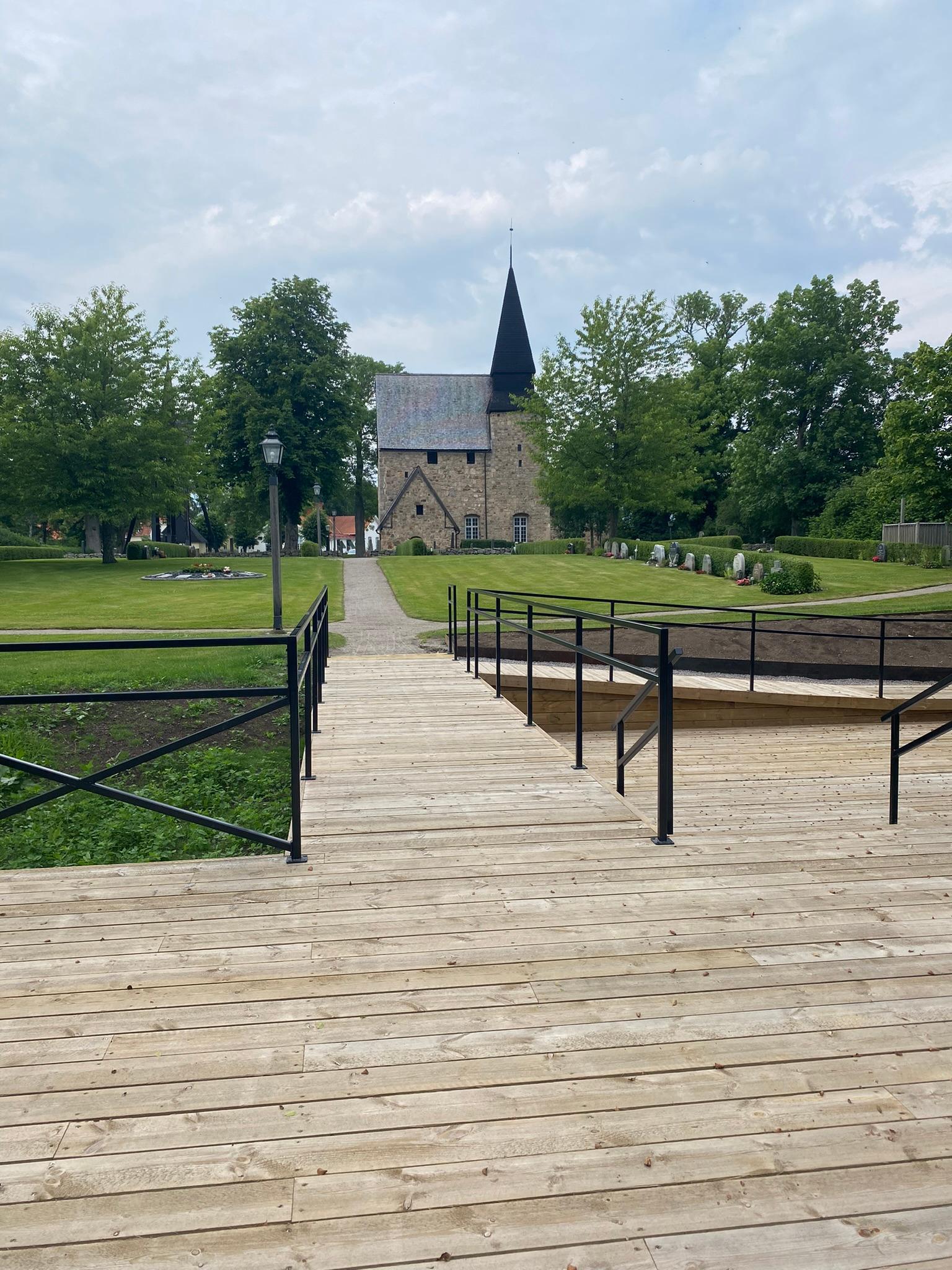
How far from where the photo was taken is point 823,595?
67.0ft

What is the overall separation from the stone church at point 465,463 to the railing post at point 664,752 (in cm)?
4989

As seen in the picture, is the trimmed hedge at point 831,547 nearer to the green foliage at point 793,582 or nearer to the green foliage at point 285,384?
the green foliage at point 793,582

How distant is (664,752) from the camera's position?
170 inches

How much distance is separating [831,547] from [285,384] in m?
27.9

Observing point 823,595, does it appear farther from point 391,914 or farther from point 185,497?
point 185,497

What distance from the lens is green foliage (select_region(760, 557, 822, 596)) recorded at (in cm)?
2116

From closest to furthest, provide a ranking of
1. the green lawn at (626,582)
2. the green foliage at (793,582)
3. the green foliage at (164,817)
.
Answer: the green foliage at (164,817) < the green lawn at (626,582) < the green foliage at (793,582)

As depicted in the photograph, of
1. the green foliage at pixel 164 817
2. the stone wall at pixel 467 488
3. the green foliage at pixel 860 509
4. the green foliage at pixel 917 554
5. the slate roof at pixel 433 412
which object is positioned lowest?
the green foliage at pixel 164 817

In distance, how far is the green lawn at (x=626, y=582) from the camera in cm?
2027

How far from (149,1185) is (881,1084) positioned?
6.36ft

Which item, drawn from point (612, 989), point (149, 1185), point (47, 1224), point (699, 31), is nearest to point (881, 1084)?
point (612, 989)

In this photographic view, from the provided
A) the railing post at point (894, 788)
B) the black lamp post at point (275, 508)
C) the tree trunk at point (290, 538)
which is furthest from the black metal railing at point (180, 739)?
the tree trunk at point (290, 538)

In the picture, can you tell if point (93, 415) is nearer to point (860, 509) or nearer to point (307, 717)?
point (307, 717)

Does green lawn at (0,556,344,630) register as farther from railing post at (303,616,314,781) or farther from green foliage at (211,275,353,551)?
green foliage at (211,275,353,551)
